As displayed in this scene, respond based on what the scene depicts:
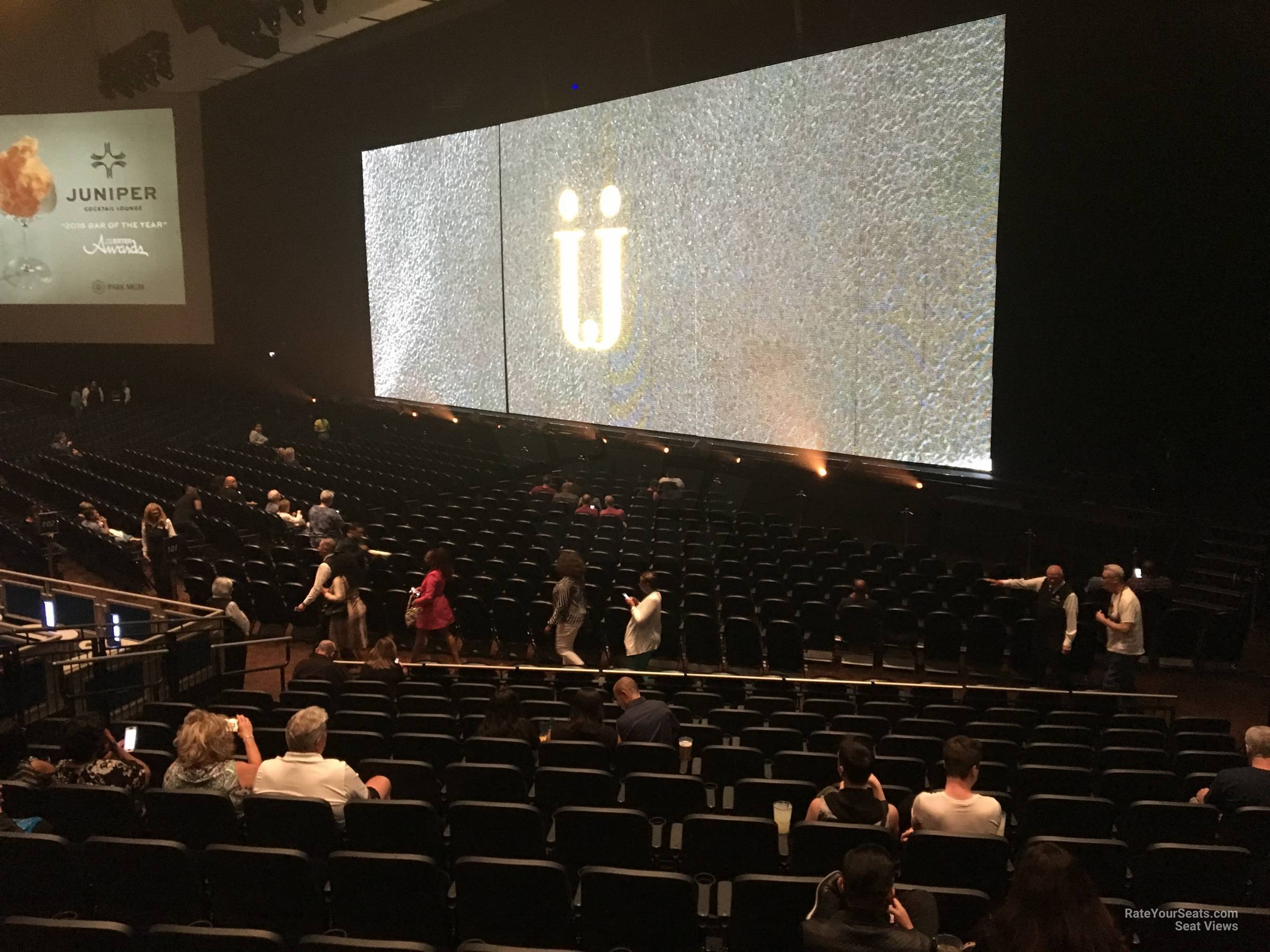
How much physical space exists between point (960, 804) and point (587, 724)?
6.56ft

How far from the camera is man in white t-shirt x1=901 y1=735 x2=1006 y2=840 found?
3.86 metres

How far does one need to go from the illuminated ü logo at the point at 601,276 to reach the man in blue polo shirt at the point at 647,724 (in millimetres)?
12498

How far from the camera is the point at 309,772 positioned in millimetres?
4160

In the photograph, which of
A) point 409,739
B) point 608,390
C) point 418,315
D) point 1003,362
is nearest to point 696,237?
point 608,390

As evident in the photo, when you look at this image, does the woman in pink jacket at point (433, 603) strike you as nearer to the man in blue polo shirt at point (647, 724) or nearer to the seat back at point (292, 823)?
the man in blue polo shirt at point (647, 724)

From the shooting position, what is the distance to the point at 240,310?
26750mm

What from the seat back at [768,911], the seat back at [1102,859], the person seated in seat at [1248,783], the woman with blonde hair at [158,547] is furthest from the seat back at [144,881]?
the woman with blonde hair at [158,547]

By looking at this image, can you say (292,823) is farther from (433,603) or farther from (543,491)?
(543,491)

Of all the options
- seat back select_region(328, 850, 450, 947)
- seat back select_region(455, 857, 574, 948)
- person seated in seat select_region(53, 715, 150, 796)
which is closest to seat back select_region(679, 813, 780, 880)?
seat back select_region(455, 857, 574, 948)

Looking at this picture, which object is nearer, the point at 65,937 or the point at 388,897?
the point at 65,937

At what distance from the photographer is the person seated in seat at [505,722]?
5156 millimetres

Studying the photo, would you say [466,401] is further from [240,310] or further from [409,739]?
[409,739]

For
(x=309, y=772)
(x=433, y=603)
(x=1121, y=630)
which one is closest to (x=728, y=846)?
(x=309, y=772)

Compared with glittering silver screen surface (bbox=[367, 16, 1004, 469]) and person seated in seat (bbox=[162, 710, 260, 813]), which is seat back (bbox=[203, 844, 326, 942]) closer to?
person seated in seat (bbox=[162, 710, 260, 813])
